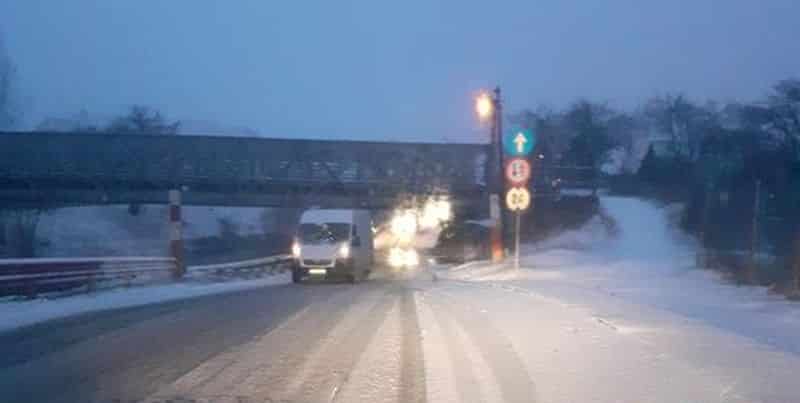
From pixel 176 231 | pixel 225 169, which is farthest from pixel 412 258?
pixel 225 169

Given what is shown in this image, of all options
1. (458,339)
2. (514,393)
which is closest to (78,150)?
(458,339)

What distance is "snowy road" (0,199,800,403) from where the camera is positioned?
1123cm

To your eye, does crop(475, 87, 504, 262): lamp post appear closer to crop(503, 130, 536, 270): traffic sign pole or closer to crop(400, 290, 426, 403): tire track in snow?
crop(503, 130, 536, 270): traffic sign pole

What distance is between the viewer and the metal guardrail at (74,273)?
1028 inches

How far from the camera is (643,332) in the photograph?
1608 centimetres

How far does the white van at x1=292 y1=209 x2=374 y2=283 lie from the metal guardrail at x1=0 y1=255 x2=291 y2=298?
17.5ft

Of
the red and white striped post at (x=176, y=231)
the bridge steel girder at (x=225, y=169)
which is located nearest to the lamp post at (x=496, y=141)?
the red and white striped post at (x=176, y=231)

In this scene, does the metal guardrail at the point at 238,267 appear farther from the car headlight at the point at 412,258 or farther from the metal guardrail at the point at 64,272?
the car headlight at the point at 412,258

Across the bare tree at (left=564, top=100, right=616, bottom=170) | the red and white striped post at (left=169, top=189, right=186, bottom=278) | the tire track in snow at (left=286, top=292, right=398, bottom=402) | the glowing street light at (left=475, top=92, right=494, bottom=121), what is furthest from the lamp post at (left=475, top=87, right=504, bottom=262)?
the bare tree at (left=564, top=100, right=616, bottom=170)

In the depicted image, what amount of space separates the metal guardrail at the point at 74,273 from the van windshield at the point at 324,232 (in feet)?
18.2

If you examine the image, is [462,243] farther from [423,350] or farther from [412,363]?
[412,363]

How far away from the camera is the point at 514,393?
11062 millimetres

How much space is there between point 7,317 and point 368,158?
56.3 meters

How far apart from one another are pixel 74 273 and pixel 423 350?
1873cm
